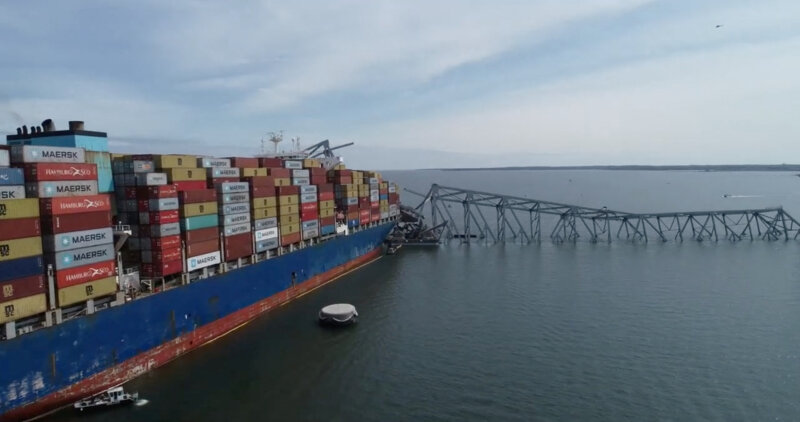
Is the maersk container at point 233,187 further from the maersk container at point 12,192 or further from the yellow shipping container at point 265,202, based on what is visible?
the maersk container at point 12,192

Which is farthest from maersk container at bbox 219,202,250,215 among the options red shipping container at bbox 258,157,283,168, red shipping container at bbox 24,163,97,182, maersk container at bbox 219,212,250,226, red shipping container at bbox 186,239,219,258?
red shipping container at bbox 24,163,97,182

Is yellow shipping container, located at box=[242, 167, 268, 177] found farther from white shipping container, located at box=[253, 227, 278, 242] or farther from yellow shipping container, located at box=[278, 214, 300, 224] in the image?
white shipping container, located at box=[253, 227, 278, 242]

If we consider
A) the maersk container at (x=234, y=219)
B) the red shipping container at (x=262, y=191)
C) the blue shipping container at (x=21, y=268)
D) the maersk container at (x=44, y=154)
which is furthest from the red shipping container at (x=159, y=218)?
the red shipping container at (x=262, y=191)

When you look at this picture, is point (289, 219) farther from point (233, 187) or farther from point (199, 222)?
point (199, 222)

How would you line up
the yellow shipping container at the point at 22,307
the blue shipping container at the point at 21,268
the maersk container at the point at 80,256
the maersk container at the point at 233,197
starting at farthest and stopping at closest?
the maersk container at the point at 233,197, the maersk container at the point at 80,256, the blue shipping container at the point at 21,268, the yellow shipping container at the point at 22,307

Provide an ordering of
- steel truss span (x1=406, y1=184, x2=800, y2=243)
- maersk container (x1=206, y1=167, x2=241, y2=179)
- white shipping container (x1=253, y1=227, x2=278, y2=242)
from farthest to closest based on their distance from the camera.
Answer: steel truss span (x1=406, y1=184, x2=800, y2=243)
white shipping container (x1=253, y1=227, x2=278, y2=242)
maersk container (x1=206, y1=167, x2=241, y2=179)

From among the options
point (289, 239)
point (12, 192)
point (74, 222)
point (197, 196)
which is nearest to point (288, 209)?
point (289, 239)

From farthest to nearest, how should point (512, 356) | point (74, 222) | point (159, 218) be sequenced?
point (159, 218)
point (512, 356)
point (74, 222)
